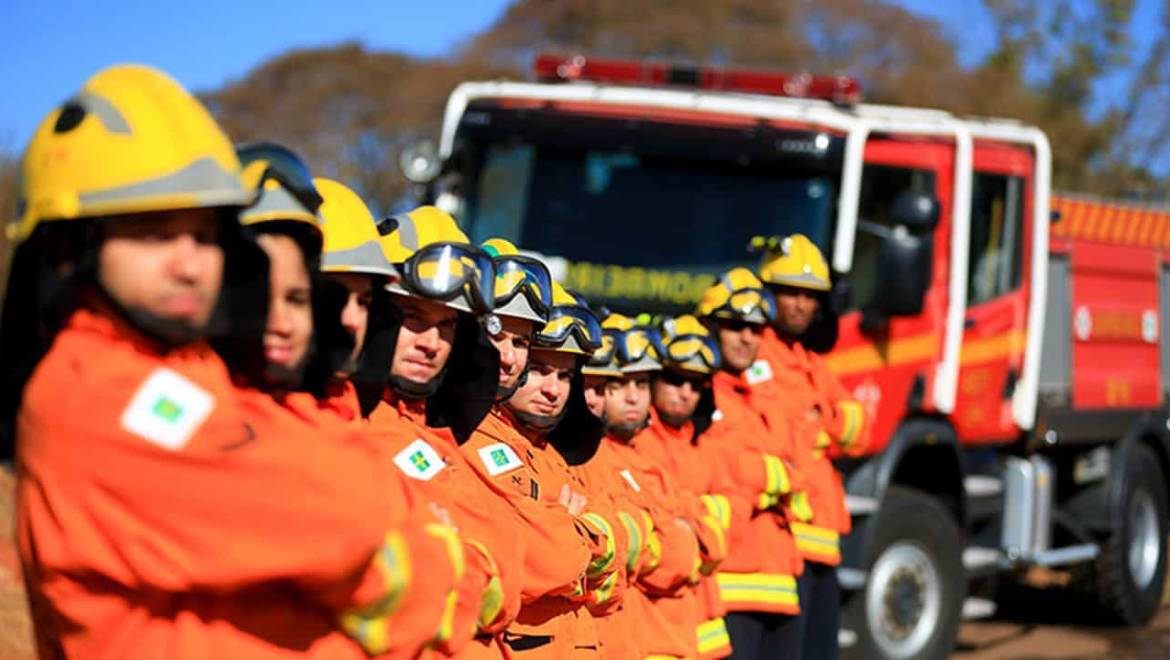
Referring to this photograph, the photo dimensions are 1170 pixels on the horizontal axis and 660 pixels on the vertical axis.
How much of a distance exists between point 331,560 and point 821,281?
5496mm

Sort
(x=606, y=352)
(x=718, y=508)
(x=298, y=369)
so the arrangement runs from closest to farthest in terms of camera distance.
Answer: (x=298, y=369) < (x=606, y=352) < (x=718, y=508)

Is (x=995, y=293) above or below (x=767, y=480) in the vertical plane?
above

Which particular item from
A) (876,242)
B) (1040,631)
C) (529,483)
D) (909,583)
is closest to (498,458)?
(529,483)

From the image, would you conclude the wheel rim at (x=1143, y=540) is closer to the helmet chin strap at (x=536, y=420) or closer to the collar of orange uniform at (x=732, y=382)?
the collar of orange uniform at (x=732, y=382)

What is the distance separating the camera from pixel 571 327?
5082 millimetres

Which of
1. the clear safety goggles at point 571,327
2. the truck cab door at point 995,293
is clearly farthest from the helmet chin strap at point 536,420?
the truck cab door at point 995,293

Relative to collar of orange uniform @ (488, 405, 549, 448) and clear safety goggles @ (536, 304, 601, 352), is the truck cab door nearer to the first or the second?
clear safety goggles @ (536, 304, 601, 352)

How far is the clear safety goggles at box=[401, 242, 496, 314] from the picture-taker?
4.11 metres

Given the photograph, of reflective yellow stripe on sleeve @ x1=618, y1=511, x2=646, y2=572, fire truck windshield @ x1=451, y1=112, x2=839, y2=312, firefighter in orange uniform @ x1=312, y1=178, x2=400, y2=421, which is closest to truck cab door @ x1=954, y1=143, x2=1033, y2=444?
fire truck windshield @ x1=451, y1=112, x2=839, y2=312

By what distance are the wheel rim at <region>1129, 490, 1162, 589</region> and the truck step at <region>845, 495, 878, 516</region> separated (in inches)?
173

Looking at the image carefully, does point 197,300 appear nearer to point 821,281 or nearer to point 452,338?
point 452,338

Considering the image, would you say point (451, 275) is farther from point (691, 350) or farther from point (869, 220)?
point (869, 220)

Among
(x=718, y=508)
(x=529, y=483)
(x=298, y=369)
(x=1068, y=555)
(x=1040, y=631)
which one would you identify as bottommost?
(x=1040, y=631)

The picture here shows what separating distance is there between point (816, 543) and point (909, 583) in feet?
8.75
